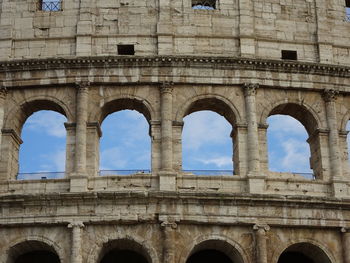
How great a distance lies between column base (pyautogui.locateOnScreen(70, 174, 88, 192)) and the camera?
75.4 feet

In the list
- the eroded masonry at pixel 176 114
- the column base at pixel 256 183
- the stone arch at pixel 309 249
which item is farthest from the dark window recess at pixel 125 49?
the stone arch at pixel 309 249

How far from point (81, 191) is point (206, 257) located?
4648mm

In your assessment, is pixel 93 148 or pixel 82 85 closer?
pixel 93 148

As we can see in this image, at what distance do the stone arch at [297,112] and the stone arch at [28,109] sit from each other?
630 centimetres

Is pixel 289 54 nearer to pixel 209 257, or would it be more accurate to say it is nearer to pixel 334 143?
Result: pixel 334 143

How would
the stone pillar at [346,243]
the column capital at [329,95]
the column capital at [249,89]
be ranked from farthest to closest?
the column capital at [329,95]
the column capital at [249,89]
the stone pillar at [346,243]

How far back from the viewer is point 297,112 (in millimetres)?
25406

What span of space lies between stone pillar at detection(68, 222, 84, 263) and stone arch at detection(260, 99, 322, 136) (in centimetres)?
673

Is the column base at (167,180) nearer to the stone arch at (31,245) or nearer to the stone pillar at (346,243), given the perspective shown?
the stone arch at (31,245)

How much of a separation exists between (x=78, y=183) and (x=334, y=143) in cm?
812

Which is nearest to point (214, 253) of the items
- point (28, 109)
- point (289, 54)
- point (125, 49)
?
point (289, 54)

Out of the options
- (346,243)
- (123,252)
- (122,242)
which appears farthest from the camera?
(123,252)

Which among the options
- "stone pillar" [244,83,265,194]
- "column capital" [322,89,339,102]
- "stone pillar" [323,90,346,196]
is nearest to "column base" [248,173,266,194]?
"stone pillar" [244,83,265,194]

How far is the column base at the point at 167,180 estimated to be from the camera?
2295 cm
